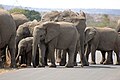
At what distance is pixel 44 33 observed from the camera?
79.4ft

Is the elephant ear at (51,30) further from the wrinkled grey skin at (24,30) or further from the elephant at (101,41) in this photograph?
the elephant at (101,41)

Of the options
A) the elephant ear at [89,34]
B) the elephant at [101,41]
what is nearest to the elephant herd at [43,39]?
the elephant ear at [89,34]

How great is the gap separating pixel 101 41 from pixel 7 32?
404 inches

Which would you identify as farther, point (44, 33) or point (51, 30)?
point (51, 30)

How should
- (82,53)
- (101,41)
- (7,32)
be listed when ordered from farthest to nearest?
(101,41) → (82,53) → (7,32)

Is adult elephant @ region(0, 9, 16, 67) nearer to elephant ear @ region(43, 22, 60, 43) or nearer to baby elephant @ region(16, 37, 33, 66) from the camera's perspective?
baby elephant @ region(16, 37, 33, 66)

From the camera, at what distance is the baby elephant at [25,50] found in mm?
24266

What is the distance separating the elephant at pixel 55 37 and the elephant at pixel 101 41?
4684 millimetres

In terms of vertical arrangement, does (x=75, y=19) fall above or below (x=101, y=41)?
above

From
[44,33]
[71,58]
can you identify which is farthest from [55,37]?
[71,58]

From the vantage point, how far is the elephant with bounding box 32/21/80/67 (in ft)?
78.1

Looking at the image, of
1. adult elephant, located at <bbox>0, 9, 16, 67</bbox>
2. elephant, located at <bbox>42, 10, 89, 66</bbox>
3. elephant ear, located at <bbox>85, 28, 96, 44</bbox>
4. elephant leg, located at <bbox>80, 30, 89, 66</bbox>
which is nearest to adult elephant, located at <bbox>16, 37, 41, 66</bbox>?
adult elephant, located at <bbox>0, 9, 16, 67</bbox>

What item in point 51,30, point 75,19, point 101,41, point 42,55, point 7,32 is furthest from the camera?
point 101,41

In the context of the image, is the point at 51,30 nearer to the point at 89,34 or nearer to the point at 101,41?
the point at 89,34
